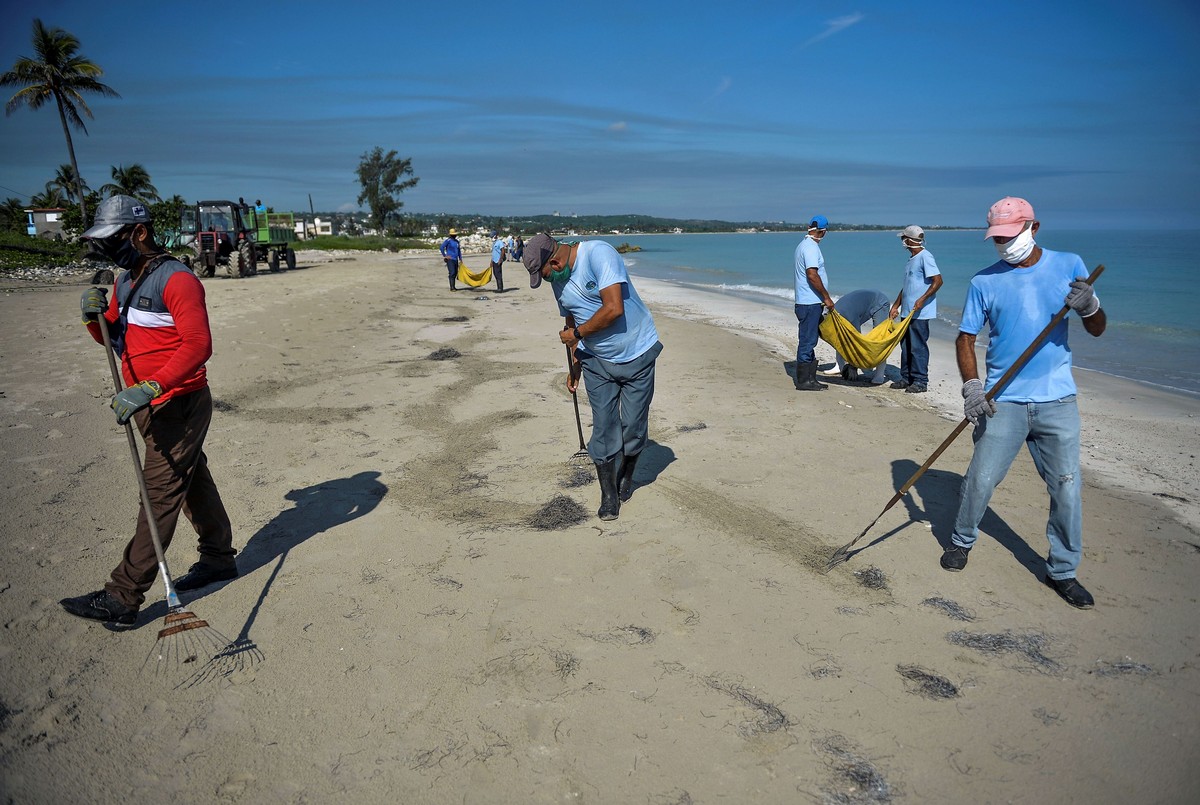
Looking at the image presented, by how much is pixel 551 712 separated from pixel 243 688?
1.34 metres

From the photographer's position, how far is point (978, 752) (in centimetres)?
257

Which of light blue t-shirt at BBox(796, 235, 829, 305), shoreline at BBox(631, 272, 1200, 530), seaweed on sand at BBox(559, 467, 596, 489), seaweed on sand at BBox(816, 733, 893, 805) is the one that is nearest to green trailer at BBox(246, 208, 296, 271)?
shoreline at BBox(631, 272, 1200, 530)

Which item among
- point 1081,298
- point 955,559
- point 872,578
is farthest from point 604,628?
point 1081,298

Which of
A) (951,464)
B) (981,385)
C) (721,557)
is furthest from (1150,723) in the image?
(951,464)

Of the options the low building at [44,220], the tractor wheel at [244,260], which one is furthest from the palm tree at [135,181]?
the tractor wheel at [244,260]

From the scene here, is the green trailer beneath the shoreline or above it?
above

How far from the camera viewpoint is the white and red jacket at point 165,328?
321 centimetres

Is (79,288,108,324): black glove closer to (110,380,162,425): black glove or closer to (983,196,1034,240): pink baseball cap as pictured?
(110,380,162,425): black glove

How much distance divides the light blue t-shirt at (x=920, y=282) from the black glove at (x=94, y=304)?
7626mm

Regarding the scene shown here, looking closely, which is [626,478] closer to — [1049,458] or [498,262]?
[1049,458]

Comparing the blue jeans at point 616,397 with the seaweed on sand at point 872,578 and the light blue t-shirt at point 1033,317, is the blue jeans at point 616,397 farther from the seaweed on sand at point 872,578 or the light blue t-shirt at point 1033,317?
the light blue t-shirt at point 1033,317

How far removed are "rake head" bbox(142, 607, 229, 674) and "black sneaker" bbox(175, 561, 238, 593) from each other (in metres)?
0.39

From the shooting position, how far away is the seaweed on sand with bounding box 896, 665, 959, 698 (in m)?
2.88

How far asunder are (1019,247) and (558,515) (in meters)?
3.01
